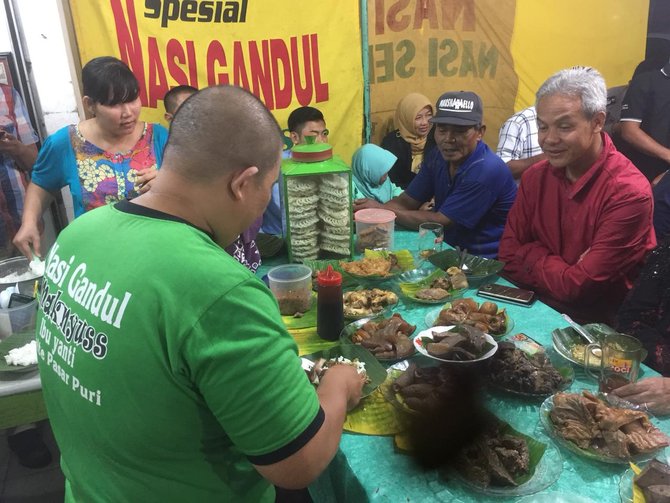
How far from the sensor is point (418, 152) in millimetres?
5695

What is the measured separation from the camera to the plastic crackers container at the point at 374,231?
9.56 ft

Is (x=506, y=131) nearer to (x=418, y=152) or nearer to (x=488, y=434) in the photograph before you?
(x=418, y=152)

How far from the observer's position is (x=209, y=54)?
4.51 metres

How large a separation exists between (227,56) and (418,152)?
230cm

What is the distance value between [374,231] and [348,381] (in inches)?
61.4

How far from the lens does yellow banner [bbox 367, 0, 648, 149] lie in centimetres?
554

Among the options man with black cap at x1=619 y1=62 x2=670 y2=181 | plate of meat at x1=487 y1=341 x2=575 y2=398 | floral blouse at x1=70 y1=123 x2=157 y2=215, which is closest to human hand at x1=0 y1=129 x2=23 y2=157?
floral blouse at x1=70 y1=123 x2=157 y2=215

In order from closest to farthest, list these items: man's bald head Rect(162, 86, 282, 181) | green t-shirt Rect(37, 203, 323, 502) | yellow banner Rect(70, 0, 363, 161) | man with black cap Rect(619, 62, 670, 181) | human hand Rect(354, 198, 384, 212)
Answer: green t-shirt Rect(37, 203, 323, 502) → man's bald head Rect(162, 86, 282, 181) → human hand Rect(354, 198, 384, 212) → yellow banner Rect(70, 0, 363, 161) → man with black cap Rect(619, 62, 670, 181)

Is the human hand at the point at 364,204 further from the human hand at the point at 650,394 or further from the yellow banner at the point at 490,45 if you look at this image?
the yellow banner at the point at 490,45

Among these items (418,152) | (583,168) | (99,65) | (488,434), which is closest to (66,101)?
(99,65)

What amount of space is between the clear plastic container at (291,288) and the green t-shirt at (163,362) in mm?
1113

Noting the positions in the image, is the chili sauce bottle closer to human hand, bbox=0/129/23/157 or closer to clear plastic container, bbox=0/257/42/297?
clear plastic container, bbox=0/257/42/297

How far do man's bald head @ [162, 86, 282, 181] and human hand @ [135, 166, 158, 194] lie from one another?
63.4 inches

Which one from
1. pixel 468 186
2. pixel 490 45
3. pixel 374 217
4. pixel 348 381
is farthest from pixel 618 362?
pixel 490 45
